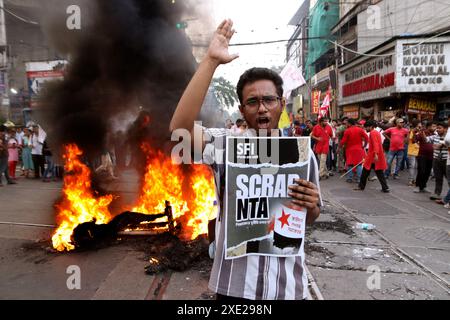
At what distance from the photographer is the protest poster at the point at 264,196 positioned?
5.14 ft

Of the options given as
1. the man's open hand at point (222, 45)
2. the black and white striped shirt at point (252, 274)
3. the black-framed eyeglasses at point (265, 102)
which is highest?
the man's open hand at point (222, 45)

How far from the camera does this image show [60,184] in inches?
419

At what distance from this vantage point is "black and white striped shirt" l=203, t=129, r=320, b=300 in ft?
5.24

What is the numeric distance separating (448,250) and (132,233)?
4.60m

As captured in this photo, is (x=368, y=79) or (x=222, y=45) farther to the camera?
(x=368, y=79)

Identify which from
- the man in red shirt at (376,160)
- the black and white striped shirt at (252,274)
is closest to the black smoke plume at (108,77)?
the black and white striped shirt at (252,274)

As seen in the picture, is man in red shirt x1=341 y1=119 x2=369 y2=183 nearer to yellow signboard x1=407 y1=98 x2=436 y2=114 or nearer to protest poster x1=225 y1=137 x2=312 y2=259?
yellow signboard x1=407 y1=98 x2=436 y2=114

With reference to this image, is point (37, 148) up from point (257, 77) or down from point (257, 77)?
down

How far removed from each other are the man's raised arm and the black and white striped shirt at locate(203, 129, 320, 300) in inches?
6.5

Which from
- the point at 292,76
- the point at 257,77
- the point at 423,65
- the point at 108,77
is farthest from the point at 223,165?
the point at 423,65

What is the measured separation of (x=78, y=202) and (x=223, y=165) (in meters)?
4.81

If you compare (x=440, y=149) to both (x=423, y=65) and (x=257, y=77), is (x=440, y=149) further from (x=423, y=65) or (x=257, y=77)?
(x=423, y=65)

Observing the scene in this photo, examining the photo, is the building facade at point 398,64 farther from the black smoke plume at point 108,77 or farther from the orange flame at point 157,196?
the orange flame at point 157,196

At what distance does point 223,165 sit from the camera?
1.60 m
